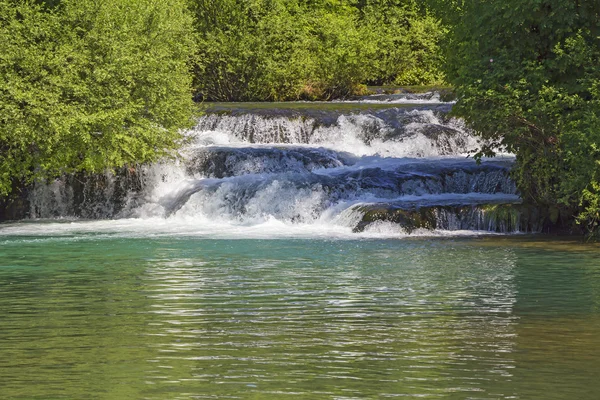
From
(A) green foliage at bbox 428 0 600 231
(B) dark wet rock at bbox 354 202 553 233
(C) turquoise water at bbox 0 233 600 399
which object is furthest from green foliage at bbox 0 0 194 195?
(A) green foliage at bbox 428 0 600 231

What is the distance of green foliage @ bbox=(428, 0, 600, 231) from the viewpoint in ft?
74.7

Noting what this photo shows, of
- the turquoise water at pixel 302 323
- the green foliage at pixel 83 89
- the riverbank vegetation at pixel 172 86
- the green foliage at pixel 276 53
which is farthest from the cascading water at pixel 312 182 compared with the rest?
the green foliage at pixel 276 53

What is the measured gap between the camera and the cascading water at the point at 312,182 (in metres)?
26.6

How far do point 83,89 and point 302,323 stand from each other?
16.6 m

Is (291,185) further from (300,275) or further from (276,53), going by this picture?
(276,53)

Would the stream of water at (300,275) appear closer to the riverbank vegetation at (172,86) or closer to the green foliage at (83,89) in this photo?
the riverbank vegetation at (172,86)

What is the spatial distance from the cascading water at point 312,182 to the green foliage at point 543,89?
6.63 ft

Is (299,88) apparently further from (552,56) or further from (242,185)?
(552,56)

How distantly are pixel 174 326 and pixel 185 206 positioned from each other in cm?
1714

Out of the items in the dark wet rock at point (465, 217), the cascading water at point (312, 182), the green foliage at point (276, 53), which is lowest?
the dark wet rock at point (465, 217)

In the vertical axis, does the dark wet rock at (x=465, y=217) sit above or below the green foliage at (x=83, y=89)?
below

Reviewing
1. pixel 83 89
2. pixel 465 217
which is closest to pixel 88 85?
pixel 83 89

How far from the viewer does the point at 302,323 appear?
13.3m

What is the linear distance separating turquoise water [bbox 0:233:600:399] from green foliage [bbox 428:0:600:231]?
1939 millimetres
